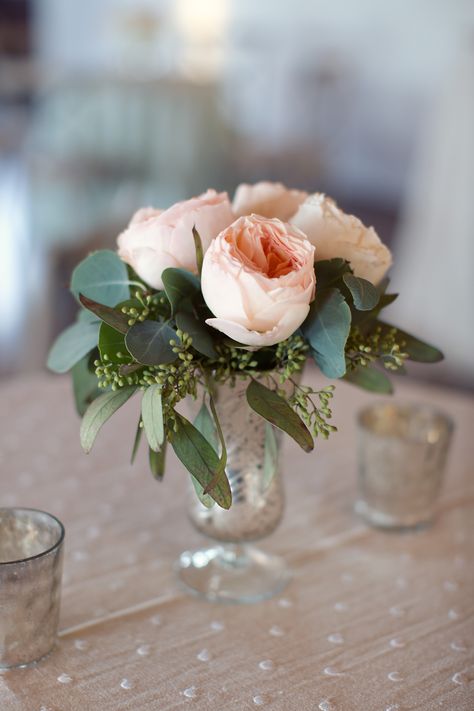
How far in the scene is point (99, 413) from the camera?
0.62 meters

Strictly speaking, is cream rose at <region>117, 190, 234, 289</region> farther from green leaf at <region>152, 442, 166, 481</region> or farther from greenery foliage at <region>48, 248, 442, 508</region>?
green leaf at <region>152, 442, 166, 481</region>

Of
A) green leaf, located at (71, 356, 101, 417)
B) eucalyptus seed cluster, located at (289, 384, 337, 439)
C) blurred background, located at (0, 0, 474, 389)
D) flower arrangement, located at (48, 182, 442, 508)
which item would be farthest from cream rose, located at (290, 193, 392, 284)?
blurred background, located at (0, 0, 474, 389)

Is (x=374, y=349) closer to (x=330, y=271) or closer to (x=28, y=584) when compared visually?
(x=330, y=271)

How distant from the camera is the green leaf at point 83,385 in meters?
0.73

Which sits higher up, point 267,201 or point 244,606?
point 267,201

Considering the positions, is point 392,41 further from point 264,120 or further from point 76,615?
point 76,615

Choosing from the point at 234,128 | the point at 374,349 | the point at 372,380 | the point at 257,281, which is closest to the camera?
the point at 257,281

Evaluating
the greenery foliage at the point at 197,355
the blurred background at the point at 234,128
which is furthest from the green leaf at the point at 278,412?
the blurred background at the point at 234,128

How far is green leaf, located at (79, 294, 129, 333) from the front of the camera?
24.0 inches

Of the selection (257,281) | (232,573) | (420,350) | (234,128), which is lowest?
(234,128)

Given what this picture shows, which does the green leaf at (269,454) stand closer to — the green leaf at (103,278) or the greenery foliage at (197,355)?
the greenery foliage at (197,355)

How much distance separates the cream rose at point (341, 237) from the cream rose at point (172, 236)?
66 millimetres

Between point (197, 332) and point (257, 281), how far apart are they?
0.26 feet

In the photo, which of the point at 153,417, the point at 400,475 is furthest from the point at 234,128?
the point at 153,417
